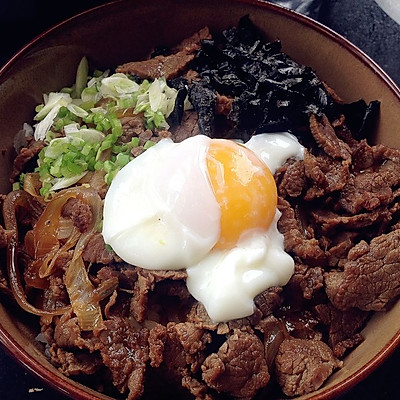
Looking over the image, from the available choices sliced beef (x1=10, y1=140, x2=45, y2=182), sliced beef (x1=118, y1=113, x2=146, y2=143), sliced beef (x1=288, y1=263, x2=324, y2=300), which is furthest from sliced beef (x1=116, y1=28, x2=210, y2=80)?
sliced beef (x1=288, y1=263, x2=324, y2=300)

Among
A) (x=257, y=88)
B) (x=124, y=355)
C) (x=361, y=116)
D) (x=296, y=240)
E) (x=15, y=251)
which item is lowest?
(x=15, y=251)

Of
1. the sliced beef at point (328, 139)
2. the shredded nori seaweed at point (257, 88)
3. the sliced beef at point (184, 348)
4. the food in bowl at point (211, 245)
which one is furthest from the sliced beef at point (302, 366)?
the shredded nori seaweed at point (257, 88)

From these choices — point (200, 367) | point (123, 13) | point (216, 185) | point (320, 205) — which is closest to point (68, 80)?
point (123, 13)

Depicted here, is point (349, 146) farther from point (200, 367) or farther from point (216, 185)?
point (200, 367)

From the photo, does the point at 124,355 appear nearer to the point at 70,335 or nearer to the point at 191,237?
the point at 70,335

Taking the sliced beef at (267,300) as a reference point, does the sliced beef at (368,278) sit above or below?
above

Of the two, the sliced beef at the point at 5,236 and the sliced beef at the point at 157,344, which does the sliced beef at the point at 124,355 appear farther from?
the sliced beef at the point at 5,236

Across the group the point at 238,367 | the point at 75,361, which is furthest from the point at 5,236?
the point at 238,367
